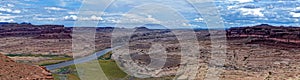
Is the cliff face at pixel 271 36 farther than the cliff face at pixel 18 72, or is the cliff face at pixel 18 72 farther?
the cliff face at pixel 271 36

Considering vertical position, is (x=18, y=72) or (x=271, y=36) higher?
(x=18, y=72)

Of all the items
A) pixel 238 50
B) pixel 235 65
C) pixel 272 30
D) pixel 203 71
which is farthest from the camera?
pixel 272 30

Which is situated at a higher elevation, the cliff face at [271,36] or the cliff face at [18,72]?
the cliff face at [18,72]

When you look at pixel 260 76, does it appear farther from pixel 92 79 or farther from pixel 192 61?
pixel 92 79

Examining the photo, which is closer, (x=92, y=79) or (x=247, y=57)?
(x=92, y=79)

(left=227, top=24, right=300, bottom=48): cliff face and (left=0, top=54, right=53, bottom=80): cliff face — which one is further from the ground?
(left=0, top=54, right=53, bottom=80): cliff face

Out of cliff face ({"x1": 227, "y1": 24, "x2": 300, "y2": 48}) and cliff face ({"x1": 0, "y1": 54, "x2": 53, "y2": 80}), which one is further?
cliff face ({"x1": 227, "y1": 24, "x2": 300, "y2": 48})

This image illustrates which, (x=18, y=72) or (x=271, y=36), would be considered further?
(x=271, y=36)

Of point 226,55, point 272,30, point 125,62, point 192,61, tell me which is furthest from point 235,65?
point 272,30
